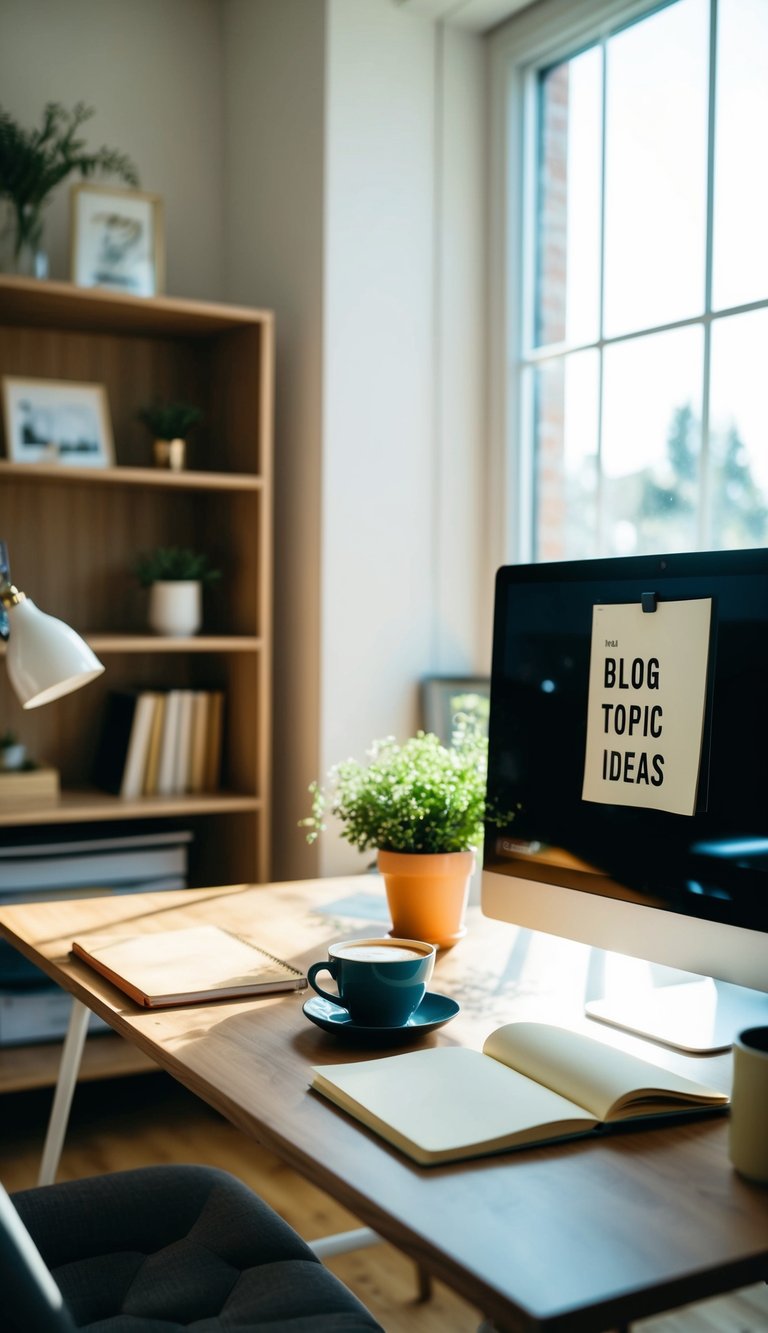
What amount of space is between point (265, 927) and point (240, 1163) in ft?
3.71

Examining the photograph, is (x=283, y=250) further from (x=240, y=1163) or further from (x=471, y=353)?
(x=240, y=1163)

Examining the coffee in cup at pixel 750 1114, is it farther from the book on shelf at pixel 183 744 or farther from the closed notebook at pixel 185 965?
the book on shelf at pixel 183 744

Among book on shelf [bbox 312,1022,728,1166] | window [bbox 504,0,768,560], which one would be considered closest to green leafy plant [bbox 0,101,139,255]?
window [bbox 504,0,768,560]

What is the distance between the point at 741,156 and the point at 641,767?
1.32 metres

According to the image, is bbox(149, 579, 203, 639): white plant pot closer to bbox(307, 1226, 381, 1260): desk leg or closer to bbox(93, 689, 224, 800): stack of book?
bbox(93, 689, 224, 800): stack of book

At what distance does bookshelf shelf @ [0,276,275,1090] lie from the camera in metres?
2.55

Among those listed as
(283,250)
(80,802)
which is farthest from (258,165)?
(80,802)

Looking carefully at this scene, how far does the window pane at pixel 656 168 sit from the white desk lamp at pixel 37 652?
1.34 m

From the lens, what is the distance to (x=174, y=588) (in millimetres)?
2613

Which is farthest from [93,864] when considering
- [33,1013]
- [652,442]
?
[652,442]

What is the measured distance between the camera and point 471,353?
A: 8.87 ft

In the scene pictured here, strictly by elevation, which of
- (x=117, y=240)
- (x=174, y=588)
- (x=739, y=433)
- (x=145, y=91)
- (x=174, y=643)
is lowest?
(x=174, y=643)

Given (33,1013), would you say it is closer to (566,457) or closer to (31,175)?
(566,457)

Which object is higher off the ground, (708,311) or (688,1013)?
(708,311)
